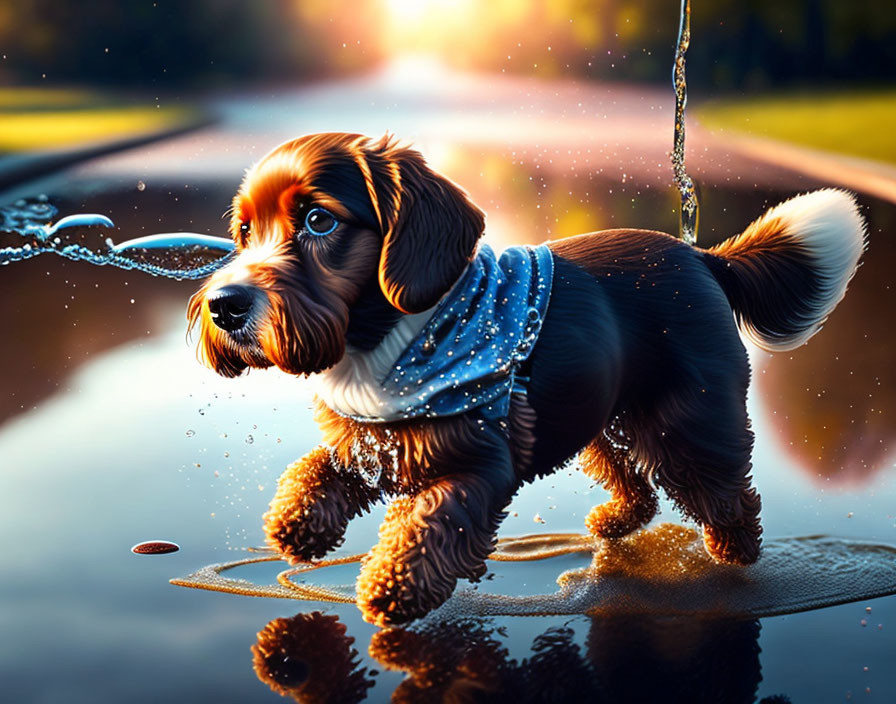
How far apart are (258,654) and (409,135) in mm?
1730

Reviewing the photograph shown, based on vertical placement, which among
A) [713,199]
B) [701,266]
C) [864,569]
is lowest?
[864,569]

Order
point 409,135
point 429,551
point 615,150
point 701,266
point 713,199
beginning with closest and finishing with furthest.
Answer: point 429,551
point 409,135
point 701,266
point 713,199
point 615,150

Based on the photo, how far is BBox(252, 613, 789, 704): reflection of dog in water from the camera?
3734 mm

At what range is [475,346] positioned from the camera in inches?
154

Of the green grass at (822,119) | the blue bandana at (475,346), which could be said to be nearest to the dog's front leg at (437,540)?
the blue bandana at (475,346)

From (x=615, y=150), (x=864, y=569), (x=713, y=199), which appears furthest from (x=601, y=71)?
(x=864, y=569)

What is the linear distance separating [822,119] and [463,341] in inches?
921

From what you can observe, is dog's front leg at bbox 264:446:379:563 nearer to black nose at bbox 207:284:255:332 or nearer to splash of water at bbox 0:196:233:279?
black nose at bbox 207:284:255:332

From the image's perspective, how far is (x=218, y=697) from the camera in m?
3.73

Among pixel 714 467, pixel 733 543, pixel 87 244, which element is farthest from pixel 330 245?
pixel 87 244

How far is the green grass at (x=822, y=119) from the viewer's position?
21188 millimetres

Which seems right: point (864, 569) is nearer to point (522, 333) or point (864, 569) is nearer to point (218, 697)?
point (522, 333)

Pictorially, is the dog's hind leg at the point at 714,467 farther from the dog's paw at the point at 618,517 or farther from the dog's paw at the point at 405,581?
the dog's paw at the point at 405,581

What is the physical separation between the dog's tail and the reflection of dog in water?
46.1 inches
